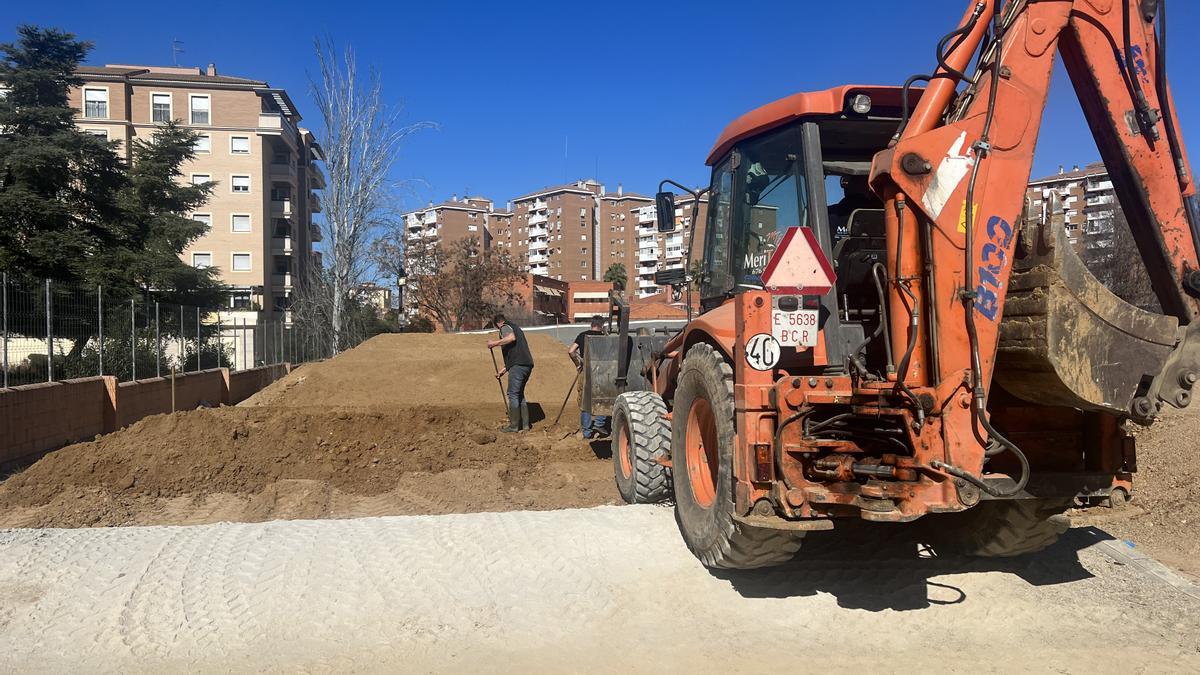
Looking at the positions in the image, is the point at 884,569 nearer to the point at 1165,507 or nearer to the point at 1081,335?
the point at 1081,335

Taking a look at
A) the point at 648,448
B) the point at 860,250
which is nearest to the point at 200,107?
the point at 648,448

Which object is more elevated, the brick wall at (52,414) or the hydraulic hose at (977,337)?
the hydraulic hose at (977,337)

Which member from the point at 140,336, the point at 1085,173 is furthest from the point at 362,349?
the point at 1085,173

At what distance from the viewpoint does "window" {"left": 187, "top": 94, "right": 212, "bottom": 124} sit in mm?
49406

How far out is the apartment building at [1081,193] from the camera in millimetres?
4102

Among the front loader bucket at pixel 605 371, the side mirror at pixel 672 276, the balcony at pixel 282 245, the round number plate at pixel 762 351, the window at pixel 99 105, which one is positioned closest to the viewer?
the round number plate at pixel 762 351

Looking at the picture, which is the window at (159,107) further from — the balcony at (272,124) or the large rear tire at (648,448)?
the large rear tire at (648,448)

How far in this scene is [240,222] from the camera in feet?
163

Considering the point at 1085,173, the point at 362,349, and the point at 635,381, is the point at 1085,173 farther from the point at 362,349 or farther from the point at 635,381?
the point at 362,349

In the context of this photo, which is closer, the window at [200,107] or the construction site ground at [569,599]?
the construction site ground at [569,599]

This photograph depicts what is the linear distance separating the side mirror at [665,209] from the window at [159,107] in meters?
51.5

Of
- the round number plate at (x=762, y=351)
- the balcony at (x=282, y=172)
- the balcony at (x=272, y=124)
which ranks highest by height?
the balcony at (x=272, y=124)

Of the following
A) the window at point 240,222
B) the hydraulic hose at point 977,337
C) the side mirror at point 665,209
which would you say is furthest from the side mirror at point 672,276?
the window at point 240,222

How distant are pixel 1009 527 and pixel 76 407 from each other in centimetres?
1127
